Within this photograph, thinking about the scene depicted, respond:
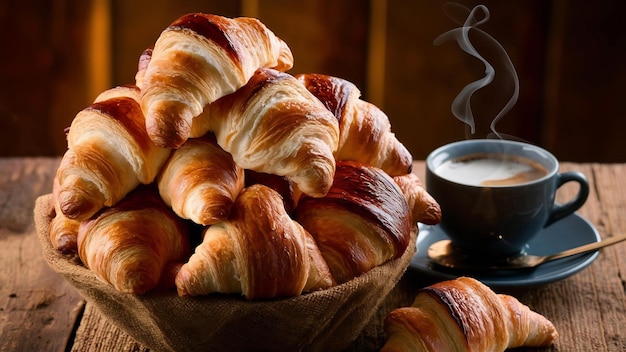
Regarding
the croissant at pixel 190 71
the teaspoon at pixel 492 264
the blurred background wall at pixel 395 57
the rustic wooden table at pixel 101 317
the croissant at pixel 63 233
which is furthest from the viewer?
the blurred background wall at pixel 395 57

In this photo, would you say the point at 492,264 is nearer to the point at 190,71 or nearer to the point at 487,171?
the point at 487,171

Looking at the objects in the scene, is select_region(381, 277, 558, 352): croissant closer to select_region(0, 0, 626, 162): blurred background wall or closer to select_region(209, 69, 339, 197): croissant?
select_region(209, 69, 339, 197): croissant

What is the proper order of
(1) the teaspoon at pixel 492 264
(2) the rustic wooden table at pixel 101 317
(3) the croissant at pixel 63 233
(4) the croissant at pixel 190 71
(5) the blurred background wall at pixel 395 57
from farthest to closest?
1. (5) the blurred background wall at pixel 395 57
2. (1) the teaspoon at pixel 492 264
3. (2) the rustic wooden table at pixel 101 317
4. (3) the croissant at pixel 63 233
5. (4) the croissant at pixel 190 71

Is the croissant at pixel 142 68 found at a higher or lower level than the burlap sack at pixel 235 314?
higher

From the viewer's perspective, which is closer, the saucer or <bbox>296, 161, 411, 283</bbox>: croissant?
<bbox>296, 161, 411, 283</bbox>: croissant

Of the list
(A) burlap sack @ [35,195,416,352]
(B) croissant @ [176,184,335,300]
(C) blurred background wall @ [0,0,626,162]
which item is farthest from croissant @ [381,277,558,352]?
(C) blurred background wall @ [0,0,626,162]

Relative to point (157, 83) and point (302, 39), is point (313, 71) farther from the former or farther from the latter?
point (157, 83)

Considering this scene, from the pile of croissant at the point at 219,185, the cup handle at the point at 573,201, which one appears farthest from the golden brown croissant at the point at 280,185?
the cup handle at the point at 573,201

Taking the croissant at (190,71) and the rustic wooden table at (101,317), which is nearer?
the croissant at (190,71)

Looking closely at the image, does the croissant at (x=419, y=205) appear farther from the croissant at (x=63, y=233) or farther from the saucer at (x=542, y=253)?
the croissant at (x=63, y=233)

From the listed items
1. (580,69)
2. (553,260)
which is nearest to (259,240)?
(553,260)
